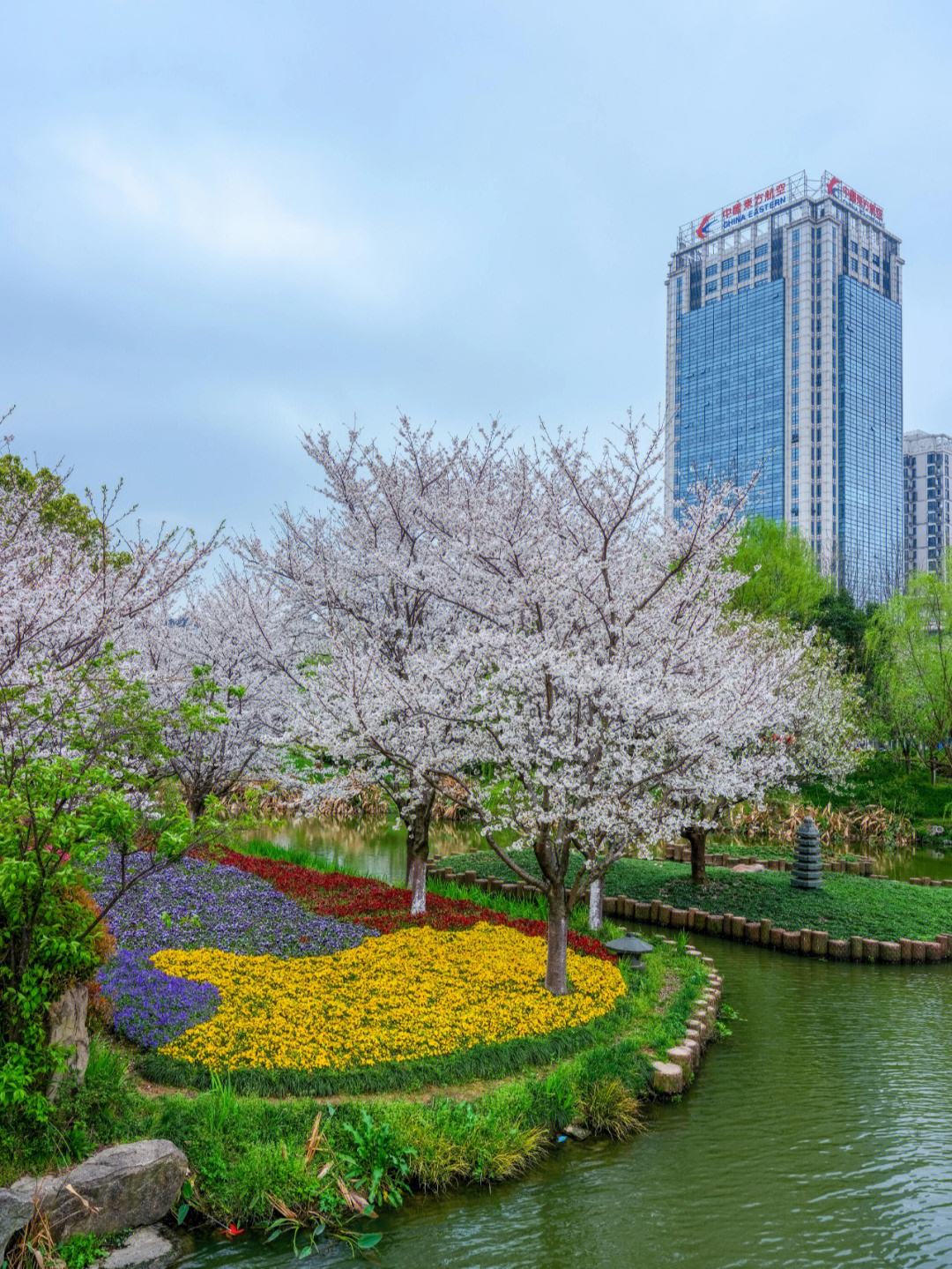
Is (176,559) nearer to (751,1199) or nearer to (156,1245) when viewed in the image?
(156,1245)

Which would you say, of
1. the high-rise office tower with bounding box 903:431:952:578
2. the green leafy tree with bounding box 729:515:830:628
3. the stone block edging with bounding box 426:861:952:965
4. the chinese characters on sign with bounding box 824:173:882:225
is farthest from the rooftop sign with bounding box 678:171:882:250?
the stone block edging with bounding box 426:861:952:965

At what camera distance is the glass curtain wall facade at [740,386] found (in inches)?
3878

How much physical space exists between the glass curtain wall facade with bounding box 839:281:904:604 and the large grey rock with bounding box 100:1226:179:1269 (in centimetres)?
9645

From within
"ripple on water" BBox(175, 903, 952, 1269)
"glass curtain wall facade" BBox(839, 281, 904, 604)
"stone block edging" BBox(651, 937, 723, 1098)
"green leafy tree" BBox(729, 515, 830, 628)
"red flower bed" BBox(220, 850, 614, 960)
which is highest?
"glass curtain wall facade" BBox(839, 281, 904, 604)

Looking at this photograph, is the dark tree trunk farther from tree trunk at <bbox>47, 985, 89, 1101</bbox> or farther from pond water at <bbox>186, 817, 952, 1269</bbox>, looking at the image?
tree trunk at <bbox>47, 985, 89, 1101</bbox>

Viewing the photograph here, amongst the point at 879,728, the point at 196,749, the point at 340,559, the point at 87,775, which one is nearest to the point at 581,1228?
the point at 87,775

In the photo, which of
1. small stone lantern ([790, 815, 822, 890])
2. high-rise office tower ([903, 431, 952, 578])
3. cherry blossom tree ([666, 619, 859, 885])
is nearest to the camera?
cherry blossom tree ([666, 619, 859, 885])

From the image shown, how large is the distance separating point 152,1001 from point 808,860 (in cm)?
1370

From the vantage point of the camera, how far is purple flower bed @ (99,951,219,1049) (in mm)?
8508

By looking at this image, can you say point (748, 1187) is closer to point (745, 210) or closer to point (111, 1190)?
point (111, 1190)

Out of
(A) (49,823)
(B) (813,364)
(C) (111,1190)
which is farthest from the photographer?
(B) (813,364)

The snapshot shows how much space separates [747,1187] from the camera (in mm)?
7336

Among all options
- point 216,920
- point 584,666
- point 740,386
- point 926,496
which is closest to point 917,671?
point 584,666

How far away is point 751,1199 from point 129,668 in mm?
12864
